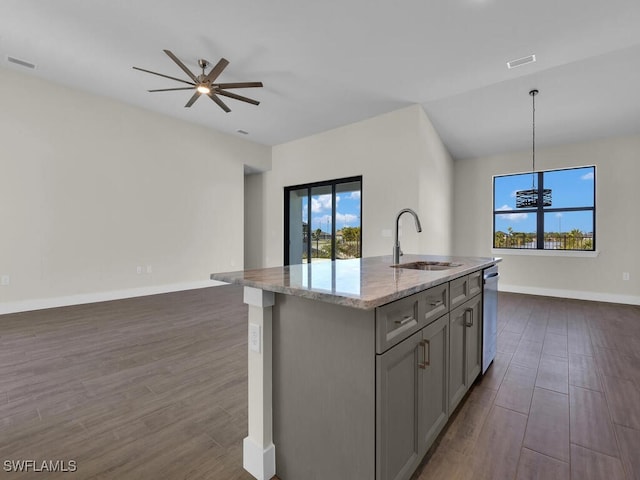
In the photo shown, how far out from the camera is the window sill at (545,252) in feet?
16.7

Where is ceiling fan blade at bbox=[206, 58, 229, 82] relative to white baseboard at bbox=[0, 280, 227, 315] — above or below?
above

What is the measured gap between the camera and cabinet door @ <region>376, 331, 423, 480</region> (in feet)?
3.33

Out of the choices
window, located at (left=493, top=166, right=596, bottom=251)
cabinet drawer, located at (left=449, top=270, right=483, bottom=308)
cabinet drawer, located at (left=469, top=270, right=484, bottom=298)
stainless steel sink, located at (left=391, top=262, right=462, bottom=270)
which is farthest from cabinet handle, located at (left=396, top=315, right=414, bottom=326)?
window, located at (left=493, top=166, right=596, bottom=251)

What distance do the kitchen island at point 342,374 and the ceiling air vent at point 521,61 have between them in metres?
3.39

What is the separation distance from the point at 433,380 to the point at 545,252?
5.34 m

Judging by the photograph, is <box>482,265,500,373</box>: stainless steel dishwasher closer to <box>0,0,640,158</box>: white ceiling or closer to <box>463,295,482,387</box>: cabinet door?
<box>463,295,482,387</box>: cabinet door

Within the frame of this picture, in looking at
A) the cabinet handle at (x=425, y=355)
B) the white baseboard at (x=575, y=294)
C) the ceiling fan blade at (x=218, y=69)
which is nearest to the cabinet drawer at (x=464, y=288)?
the cabinet handle at (x=425, y=355)

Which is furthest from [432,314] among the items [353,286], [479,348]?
[479,348]

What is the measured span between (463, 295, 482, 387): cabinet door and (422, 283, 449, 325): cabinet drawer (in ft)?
1.14

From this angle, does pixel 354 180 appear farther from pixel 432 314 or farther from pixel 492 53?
pixel 432 314

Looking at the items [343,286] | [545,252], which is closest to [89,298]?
[343,286]

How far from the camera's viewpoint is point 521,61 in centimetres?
338

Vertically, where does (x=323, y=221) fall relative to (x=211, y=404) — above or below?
above

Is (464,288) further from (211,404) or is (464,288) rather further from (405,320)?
(211,404)
